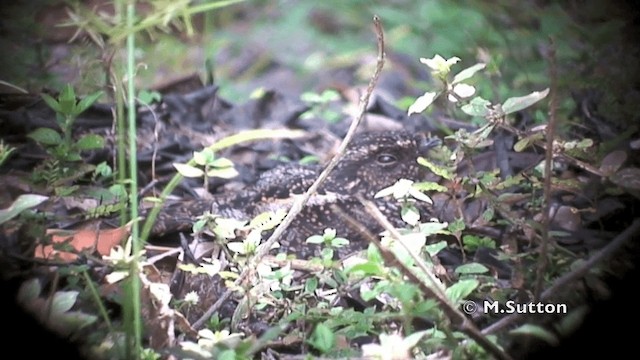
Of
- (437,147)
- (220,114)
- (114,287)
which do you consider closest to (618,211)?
(437,147)

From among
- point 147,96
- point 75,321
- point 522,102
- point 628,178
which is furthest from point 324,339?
point 147,96

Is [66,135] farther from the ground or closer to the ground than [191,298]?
farther from the ground

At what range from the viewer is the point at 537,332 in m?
1.65

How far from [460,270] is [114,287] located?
0.82 m

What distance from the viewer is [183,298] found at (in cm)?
219

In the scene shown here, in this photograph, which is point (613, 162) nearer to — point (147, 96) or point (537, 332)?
point (537, 332)

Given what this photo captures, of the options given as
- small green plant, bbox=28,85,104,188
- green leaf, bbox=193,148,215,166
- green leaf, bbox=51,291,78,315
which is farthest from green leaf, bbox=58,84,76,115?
green leaf, bbox=51,291,78,315

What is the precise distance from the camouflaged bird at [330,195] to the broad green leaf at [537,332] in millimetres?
786

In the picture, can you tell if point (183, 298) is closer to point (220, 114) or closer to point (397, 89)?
point (220, 114)

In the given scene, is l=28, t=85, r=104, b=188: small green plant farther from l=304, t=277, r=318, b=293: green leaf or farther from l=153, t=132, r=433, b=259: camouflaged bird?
l=304, t=277, r=318, b=293: green leaf

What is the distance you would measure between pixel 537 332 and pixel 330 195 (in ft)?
3.71

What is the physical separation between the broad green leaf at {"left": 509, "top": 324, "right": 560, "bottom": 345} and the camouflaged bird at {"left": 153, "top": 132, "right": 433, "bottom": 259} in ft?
2.58

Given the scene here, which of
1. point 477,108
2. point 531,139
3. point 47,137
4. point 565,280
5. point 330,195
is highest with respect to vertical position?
point 47,137

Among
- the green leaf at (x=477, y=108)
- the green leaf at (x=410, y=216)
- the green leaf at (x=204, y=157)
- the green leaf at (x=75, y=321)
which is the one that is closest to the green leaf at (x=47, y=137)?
the green leaf at (x=204, y=157)
